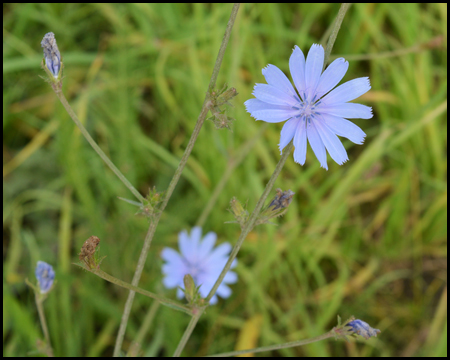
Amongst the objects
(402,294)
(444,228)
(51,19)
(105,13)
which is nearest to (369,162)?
(444,228)

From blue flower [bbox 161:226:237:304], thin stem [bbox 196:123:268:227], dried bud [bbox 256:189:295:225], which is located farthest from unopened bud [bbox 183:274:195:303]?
blue flower [bbox 161:226:237:304]

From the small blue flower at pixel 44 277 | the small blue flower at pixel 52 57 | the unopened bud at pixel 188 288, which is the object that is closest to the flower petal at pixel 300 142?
the unopened bud at pixel 188 288

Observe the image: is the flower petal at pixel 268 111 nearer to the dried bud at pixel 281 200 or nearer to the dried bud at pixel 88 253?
the dried bud at pixel 281 200

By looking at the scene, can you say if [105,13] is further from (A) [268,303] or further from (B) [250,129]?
(A) [268,303]

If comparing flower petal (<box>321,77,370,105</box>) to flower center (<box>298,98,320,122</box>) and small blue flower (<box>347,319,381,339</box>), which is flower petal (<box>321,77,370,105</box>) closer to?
flower center (<box>298,98,320,122</box>)

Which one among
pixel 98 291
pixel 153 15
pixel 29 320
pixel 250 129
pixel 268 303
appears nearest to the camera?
pixel 29 320

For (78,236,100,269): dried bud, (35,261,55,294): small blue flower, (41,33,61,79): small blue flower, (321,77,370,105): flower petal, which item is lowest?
(35,261,55,294): small blue flower

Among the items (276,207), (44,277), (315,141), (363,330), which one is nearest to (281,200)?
(276,207)
